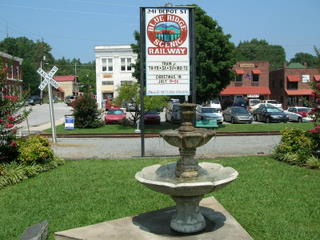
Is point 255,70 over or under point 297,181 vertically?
over

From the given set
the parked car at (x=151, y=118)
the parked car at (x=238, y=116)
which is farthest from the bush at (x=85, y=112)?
the parked car at (x=238, y=116)

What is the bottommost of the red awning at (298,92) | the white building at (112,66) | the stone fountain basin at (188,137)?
the stone fountain basin at (188,137)

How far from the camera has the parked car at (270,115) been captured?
3164cm

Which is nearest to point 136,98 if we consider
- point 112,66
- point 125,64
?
point 125,64

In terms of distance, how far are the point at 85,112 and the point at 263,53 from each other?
4630 inches

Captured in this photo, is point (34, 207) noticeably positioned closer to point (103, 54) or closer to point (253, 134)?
point (253, 134)

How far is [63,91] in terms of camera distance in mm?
104062

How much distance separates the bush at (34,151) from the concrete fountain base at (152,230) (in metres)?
5.68

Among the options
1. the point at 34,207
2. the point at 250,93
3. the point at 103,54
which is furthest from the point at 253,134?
the point at 103,54

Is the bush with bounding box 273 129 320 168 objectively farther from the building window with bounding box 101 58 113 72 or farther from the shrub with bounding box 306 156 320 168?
the building window with bounding box 101 58 113 72

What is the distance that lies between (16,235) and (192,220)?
2928mm

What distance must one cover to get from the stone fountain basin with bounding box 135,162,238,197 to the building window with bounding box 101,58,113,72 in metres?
53.4

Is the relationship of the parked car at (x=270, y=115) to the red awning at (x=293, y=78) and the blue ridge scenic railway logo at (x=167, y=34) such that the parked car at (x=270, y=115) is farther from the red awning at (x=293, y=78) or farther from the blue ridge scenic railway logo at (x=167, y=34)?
the red awning at (x=293, y=78)

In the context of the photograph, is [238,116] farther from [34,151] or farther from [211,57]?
[34,151]
